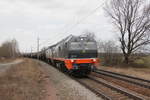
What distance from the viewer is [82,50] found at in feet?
46.2

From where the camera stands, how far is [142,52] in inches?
1115

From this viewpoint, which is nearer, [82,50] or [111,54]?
[82,50]

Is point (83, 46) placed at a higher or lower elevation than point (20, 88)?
higher

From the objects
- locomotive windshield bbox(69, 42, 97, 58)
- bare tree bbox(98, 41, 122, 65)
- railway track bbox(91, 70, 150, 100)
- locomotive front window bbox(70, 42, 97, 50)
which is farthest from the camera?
bare tree bbox(98, 41, 122, 65)

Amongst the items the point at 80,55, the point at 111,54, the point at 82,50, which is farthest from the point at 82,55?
the point at 111,54

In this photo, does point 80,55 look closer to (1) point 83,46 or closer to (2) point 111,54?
(1) point 83,46

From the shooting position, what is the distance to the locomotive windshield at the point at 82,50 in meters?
13.9

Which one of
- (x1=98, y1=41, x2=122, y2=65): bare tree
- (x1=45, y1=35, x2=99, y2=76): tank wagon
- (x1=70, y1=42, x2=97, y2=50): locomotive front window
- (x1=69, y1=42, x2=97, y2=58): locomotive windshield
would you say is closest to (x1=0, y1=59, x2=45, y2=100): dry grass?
(x1=45, y1=35, x2=99, y2=76): tank wagon

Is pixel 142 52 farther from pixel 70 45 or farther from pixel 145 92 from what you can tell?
pixel 145 92

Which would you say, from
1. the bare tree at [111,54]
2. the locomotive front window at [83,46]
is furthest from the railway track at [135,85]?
the bare tree at [111,54]

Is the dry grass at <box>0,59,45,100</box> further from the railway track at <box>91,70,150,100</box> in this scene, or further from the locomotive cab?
the railway track at <box>91,70,150,100</box>

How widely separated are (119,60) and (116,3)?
10.0 m

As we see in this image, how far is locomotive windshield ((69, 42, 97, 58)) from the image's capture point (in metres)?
13.9

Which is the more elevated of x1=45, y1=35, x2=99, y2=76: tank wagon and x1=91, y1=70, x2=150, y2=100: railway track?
x1=45, y1=35, x2=99, y2=76: tank wagon
